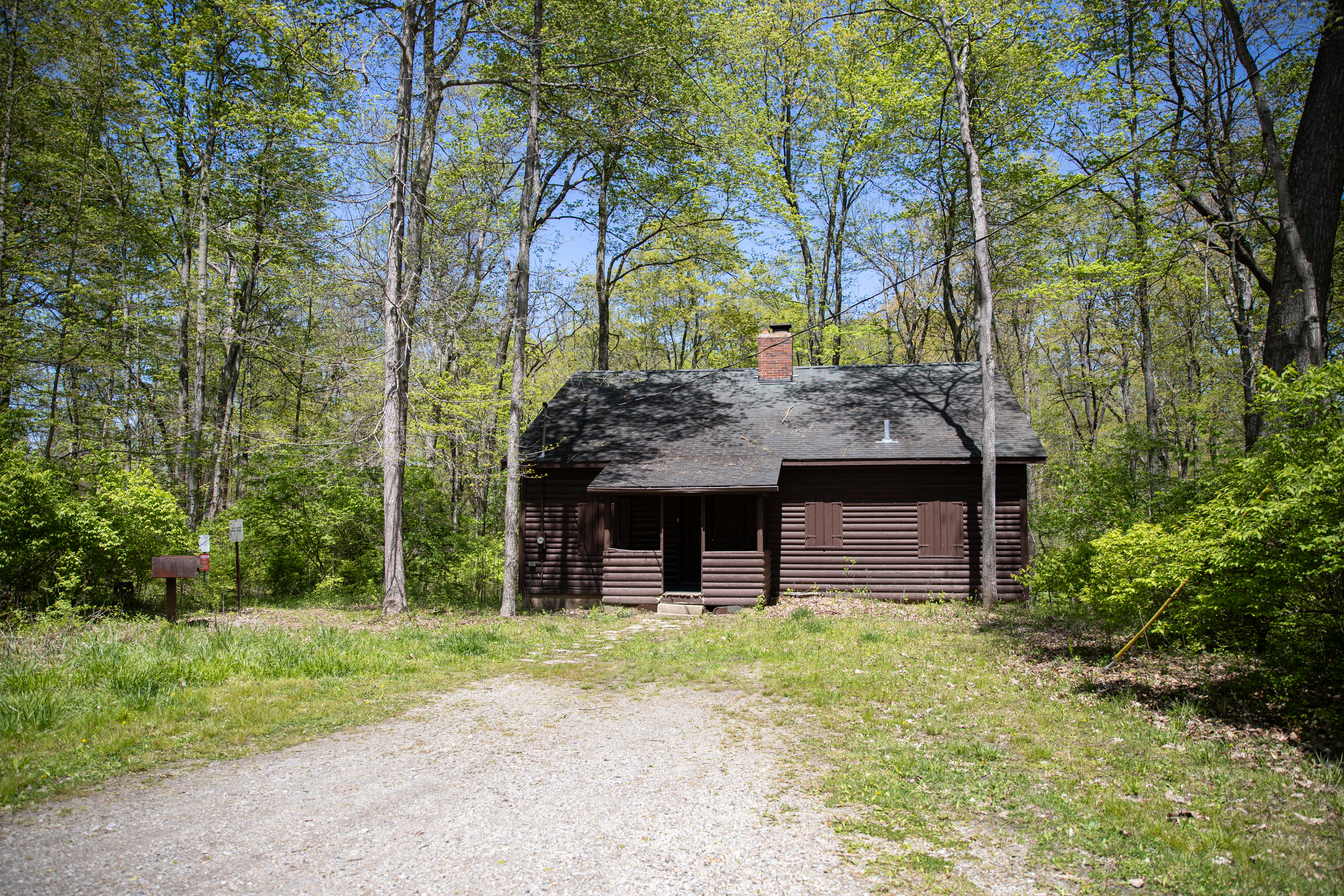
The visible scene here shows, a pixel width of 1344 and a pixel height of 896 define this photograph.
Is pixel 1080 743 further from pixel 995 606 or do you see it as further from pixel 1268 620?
pixel 995 606

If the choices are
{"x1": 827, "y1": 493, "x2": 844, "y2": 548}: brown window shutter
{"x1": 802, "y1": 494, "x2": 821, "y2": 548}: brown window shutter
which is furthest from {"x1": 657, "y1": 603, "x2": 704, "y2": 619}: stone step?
{"x1": 827, "y1": 493, "x2": 844, "y2": 548}: brown window shutter

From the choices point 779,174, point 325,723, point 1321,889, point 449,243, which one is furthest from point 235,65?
point 1321,889

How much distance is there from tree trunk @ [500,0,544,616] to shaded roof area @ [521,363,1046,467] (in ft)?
4.85

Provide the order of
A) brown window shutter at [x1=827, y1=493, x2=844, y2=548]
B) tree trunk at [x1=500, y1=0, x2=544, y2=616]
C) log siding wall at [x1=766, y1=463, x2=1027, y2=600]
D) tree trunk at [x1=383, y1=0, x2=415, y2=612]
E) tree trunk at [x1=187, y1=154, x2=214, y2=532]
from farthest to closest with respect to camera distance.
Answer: tree trunk at [x1=187, y1=154, x2=214, y2=532] < brown window shutter at [x1=827, y1=493, x2=844, y2=548] < log siding wall at [x1=766, y1=463, x2=1027, y2=600] < tree trunk at [x1=500, y1=0, x2=544, y2=616] < tree trunk at [x1=383, y1=0, x2=415, y2=612]

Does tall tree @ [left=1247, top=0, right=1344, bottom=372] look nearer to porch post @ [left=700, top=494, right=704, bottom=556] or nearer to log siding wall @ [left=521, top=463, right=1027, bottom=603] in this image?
log siding wall @ [left=521, top=463, right=1027, bottom=603]

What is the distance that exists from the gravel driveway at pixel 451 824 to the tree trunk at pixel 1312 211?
8429 mm

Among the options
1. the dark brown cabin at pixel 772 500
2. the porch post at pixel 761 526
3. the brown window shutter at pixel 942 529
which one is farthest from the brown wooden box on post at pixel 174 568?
the brown window shutter at pixel 942 529

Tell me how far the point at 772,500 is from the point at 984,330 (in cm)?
563

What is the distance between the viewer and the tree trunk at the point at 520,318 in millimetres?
13938

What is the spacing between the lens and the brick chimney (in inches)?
758

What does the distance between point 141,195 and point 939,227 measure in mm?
23548

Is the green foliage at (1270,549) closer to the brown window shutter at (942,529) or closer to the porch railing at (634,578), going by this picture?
the brown window shutter at (942,529)

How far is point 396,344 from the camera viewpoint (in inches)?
528

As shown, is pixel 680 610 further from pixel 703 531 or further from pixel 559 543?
pixel 559 543
